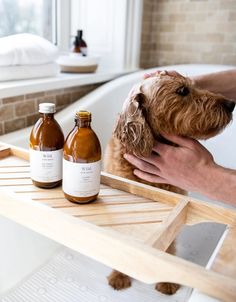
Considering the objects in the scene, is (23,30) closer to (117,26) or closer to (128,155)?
(117,26)

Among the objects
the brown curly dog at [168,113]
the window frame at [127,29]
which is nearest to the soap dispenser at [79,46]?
the window frame at [127,29]

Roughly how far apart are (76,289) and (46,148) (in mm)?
661

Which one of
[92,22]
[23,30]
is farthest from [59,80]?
[92,22]

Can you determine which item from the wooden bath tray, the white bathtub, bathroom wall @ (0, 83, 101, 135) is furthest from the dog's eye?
bathroom wall @ (0, 83, 101, 135)

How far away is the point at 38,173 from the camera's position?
0.79 m

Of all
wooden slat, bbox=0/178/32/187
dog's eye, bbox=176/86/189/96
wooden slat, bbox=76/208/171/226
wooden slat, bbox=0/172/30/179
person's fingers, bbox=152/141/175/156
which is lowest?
wooden slat, bbox=76/208/171/226

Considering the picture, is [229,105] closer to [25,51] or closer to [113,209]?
[113,209]

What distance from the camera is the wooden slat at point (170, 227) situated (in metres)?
0.63

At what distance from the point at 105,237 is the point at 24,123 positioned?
104 centimetres

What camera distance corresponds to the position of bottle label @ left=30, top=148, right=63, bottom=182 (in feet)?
2.54

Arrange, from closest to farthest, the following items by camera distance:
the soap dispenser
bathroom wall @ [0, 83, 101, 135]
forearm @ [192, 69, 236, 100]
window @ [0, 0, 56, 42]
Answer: forearm @ [192, 69, 236, 100] → bathroom wall @ [0, 83, 101, 135] → window @ [0, 0, 56, 42] → the soap dispenser

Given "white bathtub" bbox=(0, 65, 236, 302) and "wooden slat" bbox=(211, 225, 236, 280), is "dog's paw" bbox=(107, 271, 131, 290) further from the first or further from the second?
"wooden slat" bbox=(211, 225, 236, 280)

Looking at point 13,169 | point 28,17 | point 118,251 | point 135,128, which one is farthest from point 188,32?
point 118,251

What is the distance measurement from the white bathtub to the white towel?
5 cm
